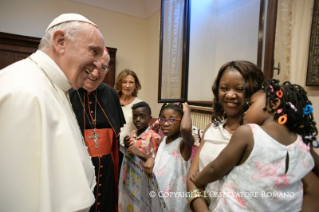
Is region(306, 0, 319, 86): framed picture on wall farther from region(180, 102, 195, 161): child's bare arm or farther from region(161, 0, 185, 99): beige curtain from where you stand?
region(161, 0, 185, 99): beige curtain

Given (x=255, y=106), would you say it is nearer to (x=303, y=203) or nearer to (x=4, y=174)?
(x=303, y=203)

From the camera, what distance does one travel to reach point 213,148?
1032 millimetres

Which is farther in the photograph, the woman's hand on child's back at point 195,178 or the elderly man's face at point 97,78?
the elderly man's face at point 97,78

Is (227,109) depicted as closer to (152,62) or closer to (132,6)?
(152,62)

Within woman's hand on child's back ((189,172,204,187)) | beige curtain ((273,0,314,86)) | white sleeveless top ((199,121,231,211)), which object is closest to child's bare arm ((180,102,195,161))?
white sleeveless top ((199,121,231,211))

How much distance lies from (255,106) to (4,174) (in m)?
1.02

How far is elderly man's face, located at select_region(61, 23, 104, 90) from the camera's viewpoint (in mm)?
893

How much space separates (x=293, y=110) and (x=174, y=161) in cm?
83

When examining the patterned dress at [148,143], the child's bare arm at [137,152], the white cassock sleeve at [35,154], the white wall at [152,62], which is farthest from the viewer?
the white wall at [152,62]

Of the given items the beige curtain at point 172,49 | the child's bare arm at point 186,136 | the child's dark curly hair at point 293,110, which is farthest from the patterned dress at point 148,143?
the child's dark curly hair at point 293,110

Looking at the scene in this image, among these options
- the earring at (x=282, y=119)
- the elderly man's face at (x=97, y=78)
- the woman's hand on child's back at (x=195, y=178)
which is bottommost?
the woman's hand on child's back at (x=195, y=178)

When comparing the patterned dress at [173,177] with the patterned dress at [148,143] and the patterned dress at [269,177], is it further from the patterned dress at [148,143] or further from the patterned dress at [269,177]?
the patterned dress at [269,177]

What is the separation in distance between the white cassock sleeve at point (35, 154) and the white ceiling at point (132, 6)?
4.25 metres

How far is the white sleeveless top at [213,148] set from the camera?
97cm
